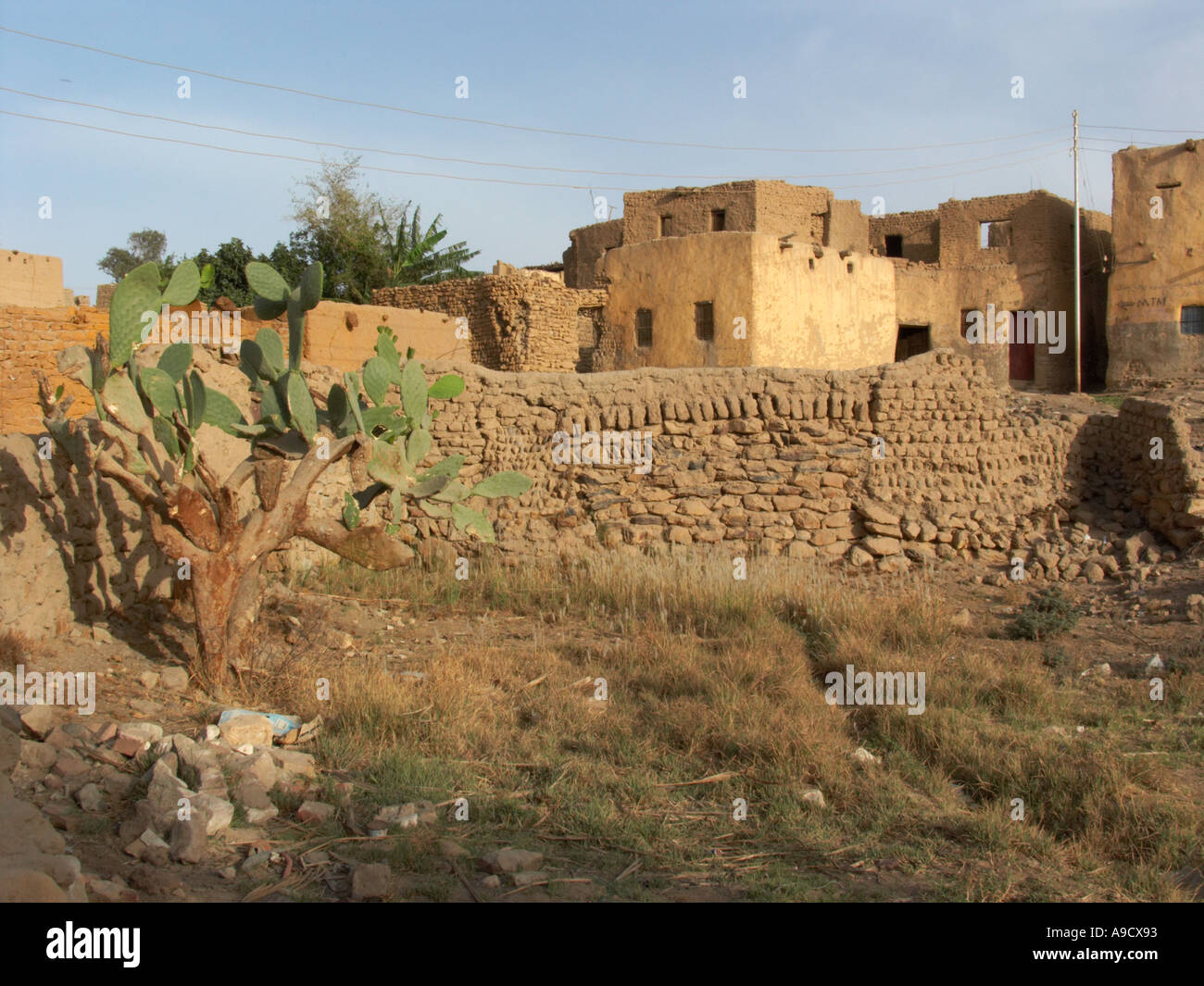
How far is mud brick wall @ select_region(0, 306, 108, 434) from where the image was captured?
35.4ft

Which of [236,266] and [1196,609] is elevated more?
[236,266]

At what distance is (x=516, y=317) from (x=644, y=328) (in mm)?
2813

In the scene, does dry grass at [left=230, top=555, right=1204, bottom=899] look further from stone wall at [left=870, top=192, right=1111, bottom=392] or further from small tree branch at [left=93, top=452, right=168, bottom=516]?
stone wall at [left=870, top=192, right=1111, bottom=392]

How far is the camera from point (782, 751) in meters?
4.92

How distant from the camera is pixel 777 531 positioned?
9547 mm

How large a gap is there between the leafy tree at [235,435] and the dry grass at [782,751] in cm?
72

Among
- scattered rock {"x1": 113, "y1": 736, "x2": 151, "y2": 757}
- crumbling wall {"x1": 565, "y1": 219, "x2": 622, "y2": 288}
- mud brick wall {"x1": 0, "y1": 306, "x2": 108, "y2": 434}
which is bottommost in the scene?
scattered rock {"x1": 113, "y1": 736, "x2": 151, "y2": 757}

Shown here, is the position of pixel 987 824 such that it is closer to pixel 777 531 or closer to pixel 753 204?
pixel 777 531


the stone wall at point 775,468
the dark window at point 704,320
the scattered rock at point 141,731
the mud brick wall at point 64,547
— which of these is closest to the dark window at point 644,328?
the dark window at point 704,320

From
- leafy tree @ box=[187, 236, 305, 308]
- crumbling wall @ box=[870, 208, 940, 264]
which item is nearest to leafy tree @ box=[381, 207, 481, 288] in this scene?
leafy tree @ box=[187, 236, 305, 308]

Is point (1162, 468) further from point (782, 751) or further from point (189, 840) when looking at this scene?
point (189, 840)

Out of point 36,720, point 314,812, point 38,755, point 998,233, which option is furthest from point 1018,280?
point 38,755

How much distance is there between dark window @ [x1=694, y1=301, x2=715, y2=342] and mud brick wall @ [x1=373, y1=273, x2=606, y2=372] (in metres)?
2.17

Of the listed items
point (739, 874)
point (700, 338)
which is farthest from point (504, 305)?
Answer: point (739, 874)
